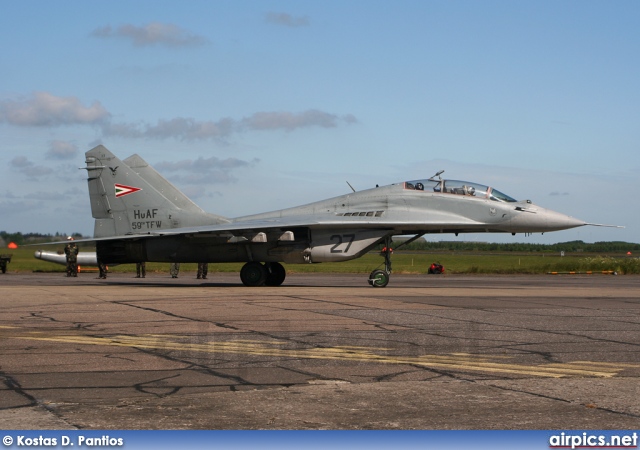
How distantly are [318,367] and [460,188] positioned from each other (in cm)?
1556

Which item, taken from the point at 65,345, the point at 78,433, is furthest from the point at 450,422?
the point at 65,345

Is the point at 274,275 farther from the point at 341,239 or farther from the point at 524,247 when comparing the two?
the point at 524,247

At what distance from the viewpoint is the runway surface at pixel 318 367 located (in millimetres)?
6195

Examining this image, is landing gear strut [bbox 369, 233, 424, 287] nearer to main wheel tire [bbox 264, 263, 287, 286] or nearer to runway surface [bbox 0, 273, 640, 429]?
main wheel tire [bbox 264, 263, 287, 286]

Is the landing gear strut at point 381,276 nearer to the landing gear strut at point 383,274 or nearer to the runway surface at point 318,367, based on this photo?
the landing gear strut at point 383,274

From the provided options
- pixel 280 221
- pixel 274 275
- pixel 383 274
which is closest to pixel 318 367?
pixel 280 221

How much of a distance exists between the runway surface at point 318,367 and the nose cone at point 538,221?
7.09 m

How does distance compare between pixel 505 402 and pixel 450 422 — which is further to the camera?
pixel 505 402

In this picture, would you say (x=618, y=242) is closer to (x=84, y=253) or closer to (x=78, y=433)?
(x=84, y=253)

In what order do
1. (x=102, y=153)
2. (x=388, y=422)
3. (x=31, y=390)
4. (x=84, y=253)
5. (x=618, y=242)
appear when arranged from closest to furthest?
1. (x=388, y=422)
2. (x=31, y=390)
3. (x=102, y=153)
4. (x=84, y=253)
5. (x=618, y=242)

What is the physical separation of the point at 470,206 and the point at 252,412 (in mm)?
17613

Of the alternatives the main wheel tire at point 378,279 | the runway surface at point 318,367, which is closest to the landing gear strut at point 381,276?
the main wheel tire at point 378,279

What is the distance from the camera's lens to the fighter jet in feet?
76.2

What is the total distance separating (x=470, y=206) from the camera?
2309 centimetres
